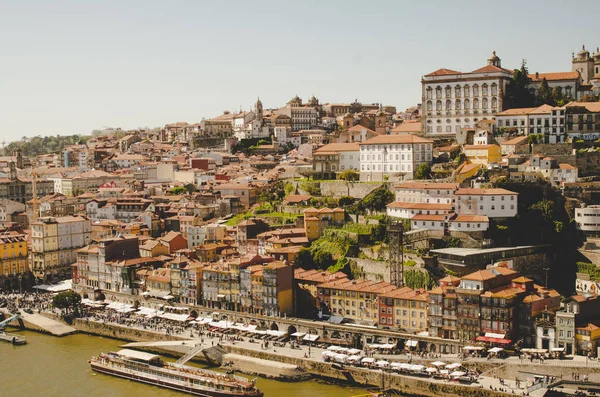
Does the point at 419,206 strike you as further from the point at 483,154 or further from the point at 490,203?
the point at 483,154

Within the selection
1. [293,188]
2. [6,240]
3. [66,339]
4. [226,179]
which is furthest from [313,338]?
[226,179]

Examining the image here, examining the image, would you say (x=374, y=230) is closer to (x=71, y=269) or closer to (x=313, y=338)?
(x=313, y=338)

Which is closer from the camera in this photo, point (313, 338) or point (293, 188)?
point (313, 338)

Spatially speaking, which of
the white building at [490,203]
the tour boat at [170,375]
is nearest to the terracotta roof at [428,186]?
the white building at [490,203]

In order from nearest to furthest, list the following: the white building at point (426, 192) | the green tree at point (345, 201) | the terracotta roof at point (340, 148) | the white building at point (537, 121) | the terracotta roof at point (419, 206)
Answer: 1. the terracotta roof at point (419, 206)
2. the white building at point (426, 192)
3. the green tree at point (345, 201)
4. the white building at point (537, 121)
5. the terracotta roof at point (340, 148)

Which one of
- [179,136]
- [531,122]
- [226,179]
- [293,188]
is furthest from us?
[179,136]

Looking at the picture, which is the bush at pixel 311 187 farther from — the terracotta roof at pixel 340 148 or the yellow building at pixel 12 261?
the yellow building at pixel 12 261

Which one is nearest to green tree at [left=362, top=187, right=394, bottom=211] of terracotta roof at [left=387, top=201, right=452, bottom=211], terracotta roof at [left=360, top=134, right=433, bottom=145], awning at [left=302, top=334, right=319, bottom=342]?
terracotta roof at [left=387, top=201, right=452, bottom=211]
